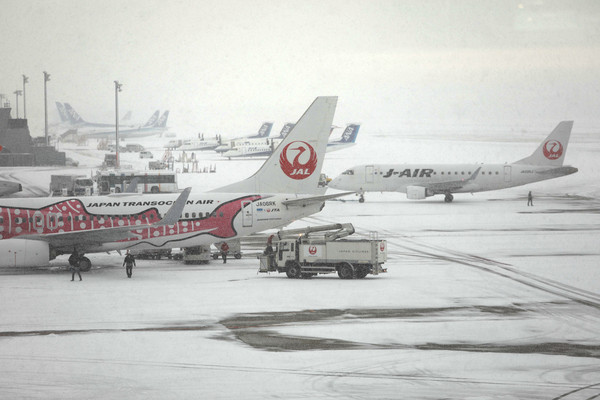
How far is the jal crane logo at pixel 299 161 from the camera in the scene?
141 feet

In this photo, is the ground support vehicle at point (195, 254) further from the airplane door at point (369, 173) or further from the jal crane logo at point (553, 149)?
the jal crane logo at point (553, 149)

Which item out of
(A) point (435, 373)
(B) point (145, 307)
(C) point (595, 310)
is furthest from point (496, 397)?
(B) point (145, 307)

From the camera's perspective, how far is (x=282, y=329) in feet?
81.0

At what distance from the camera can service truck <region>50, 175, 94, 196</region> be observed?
249 ft

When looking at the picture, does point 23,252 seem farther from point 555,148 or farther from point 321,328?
point 555,148

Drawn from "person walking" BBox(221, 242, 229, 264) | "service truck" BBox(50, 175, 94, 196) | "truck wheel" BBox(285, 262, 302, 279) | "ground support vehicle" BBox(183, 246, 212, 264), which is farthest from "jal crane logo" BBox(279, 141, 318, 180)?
"service truck" BBox(50, 175, 94, 196)

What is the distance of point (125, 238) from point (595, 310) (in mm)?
23206

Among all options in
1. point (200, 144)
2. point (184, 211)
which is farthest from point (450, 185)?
point (200, 144)

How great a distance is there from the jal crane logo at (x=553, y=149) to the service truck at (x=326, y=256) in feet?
180

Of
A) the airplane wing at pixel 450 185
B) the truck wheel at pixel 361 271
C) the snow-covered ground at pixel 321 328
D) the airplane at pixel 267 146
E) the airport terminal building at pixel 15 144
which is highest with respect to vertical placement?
the airplane at pixel 267 146

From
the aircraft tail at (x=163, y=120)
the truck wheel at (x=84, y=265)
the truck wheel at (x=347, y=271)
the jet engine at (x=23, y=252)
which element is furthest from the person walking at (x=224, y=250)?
the aircraft tail at (x=163, y=120)

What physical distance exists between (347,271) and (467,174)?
52462 millimetres

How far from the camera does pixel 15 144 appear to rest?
304 ft

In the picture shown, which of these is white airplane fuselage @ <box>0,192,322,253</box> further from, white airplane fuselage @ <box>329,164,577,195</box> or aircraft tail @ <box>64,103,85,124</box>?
aircraft tail @ <box>64,103,85,124</box>
